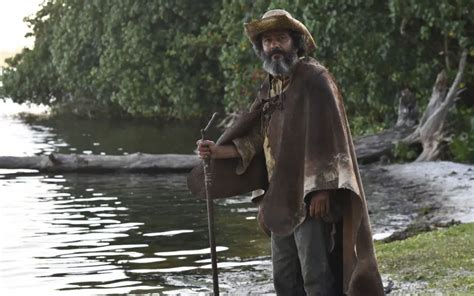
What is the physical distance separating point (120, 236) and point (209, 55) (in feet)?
77.8

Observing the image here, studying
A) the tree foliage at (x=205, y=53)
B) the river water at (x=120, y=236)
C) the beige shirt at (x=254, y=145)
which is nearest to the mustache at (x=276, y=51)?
the beige shirt at (x=254, y=145)

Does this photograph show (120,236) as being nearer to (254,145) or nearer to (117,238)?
(117,238)

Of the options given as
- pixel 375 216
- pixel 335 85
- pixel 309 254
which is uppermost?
pixel 335 85

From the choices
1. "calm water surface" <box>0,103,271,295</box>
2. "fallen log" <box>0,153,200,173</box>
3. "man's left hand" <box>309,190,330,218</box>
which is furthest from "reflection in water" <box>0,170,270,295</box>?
"man's left hand" <box>309,190,330,218</box>

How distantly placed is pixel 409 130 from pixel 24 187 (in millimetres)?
8743

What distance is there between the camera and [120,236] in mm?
15500

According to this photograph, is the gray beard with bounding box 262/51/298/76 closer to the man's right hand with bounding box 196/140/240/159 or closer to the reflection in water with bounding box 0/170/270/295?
Result: the man's right hand with bounding box 196/140/240/159

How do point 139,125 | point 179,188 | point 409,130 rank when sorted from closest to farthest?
point 179,188 → point 409,130 → point 139,125

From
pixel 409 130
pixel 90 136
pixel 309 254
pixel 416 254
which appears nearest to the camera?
pixel 309 254

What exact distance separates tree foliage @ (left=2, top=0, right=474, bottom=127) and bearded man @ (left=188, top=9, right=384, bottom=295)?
50.1 ft

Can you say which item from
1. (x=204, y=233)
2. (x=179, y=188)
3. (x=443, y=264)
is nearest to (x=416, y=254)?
(x=443, y=264)

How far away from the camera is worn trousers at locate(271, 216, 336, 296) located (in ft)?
22.5

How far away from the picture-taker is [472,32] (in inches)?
906

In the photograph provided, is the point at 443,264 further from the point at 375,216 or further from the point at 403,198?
the point at 403,198
